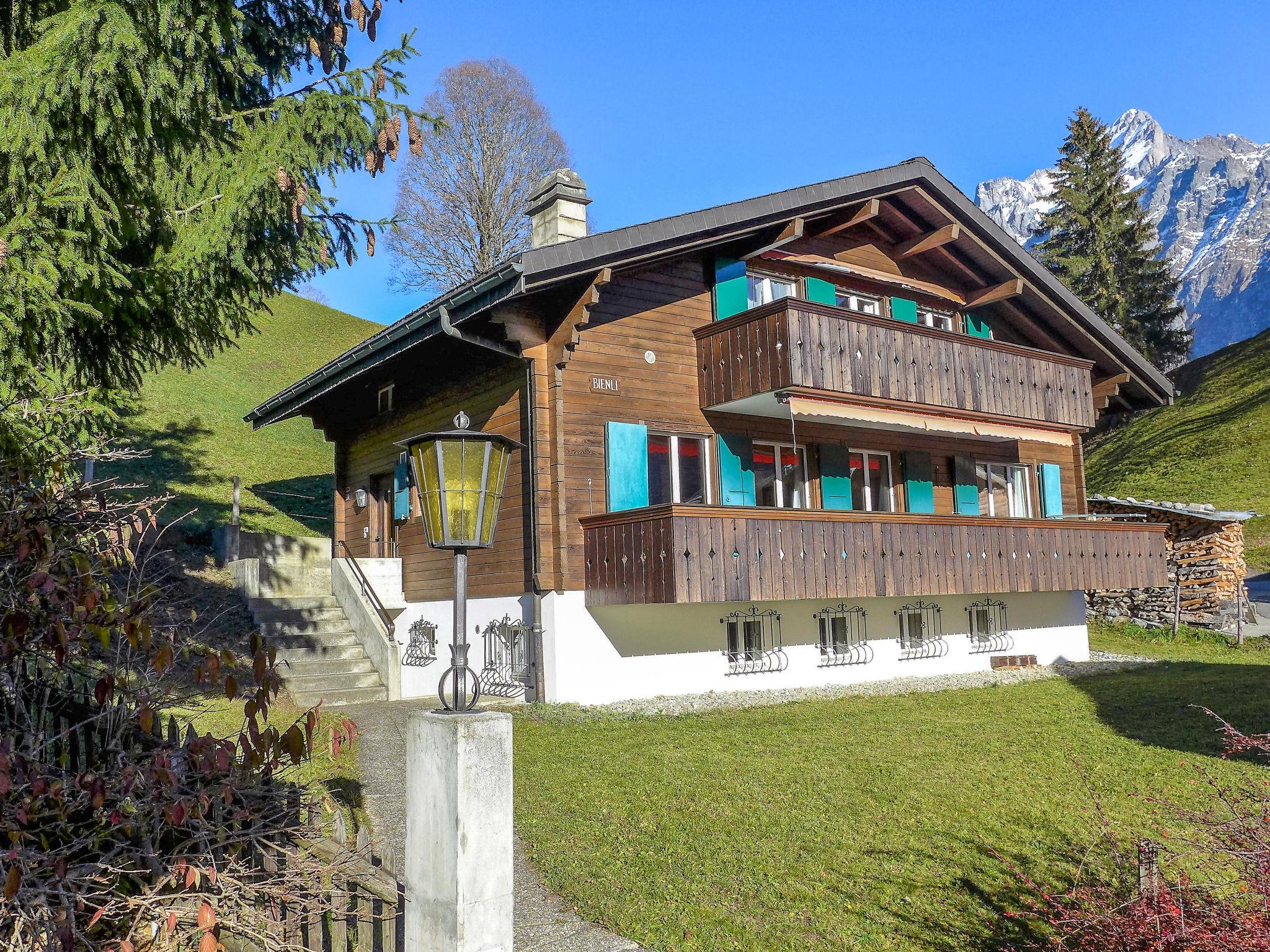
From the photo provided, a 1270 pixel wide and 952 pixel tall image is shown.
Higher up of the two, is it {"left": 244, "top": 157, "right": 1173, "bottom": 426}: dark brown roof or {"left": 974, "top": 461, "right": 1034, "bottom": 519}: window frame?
{"left": 244, "top": 157, "right": 1173, "bottom": 426}: dark brown roof

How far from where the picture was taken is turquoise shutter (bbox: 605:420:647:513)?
13.6 metres

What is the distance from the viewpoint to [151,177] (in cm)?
838

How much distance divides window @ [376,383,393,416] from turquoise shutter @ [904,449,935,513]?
9513mm

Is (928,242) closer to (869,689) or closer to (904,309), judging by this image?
(904,309)

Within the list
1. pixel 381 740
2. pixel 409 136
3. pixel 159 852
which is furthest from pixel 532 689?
pixel 159 852

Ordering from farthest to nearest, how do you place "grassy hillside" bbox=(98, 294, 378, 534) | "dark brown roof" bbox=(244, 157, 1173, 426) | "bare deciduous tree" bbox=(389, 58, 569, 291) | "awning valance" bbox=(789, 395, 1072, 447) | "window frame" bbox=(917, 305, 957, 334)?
"bare deciduous tree" bbox=(389, 58, 569, 291) < "grassy hillside" bbox=(98, 294, 378, 534) < "window frame" bbox=(917, 305, 957, 334) < "awning valance" bbox=(789, 395, 1072, 447) < "dark brown roof" bbox=(244, 157, 1173, 426)

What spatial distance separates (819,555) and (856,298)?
5868mm

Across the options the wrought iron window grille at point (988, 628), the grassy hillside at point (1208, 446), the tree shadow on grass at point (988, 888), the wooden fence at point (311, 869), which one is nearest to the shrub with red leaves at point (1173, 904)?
the tree shadow on grass at point (988, 888)

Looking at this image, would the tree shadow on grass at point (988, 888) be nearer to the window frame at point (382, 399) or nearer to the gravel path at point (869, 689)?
the gravel path at point (869, 689)

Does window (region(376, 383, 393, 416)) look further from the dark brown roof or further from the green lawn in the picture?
the green lawn

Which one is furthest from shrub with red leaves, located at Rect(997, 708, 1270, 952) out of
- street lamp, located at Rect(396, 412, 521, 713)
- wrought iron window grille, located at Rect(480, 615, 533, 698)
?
wrought iron window grille, located at Rect(480, 615, 533, 698)

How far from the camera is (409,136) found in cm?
793

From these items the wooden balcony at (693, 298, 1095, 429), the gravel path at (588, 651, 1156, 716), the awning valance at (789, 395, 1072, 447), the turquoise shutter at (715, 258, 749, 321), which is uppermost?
the turquoise shutter at (715, 258, 749, 321)

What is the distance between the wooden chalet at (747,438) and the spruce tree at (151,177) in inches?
135
